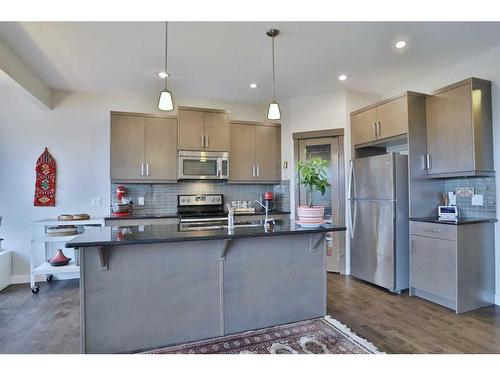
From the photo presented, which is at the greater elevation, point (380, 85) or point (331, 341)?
point (380, 85)

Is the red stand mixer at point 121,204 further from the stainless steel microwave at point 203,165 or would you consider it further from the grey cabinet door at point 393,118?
the grey cabinet door at point 393,118

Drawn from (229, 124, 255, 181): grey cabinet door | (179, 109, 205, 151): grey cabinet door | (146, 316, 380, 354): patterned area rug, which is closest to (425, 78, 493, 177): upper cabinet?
(146, 316, 380, 354): patterned area rug

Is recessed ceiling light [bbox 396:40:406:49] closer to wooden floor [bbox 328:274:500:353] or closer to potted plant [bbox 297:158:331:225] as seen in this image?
potted plant [bbox 297:158:331:225]

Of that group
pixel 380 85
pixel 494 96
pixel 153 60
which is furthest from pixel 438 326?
pixel 153 60

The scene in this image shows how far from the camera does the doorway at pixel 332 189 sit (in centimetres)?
422

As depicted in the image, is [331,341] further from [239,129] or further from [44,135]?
[44,135]

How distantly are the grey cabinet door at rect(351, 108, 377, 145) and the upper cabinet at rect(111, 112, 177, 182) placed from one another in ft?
8.47

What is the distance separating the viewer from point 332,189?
431 centimetres

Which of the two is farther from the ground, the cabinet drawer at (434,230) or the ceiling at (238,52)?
the ceiling at (238,52)

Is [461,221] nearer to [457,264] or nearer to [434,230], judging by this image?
[434,230]

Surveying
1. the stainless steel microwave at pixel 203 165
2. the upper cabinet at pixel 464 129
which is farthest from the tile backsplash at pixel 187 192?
the upper cabinet at pixel 464 129

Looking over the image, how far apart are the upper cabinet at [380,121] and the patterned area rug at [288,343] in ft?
7.77

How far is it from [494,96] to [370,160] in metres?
1.36
